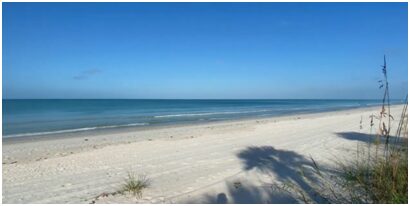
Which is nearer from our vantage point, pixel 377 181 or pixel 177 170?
pixel 377 181

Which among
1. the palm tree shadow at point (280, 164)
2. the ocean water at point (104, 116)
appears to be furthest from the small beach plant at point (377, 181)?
the ocean water at point (104, 116)

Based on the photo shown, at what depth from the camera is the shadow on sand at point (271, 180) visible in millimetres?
4742

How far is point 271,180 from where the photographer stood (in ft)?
18.3

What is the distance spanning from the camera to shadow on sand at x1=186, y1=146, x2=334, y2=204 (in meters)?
4.74

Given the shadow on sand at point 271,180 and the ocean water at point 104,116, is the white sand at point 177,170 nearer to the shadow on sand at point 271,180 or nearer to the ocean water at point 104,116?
the shadow on sand at point 271,180

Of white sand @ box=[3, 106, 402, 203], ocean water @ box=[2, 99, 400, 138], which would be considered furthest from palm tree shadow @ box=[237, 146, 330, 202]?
ocean water @ box=[2, 99, 400, 138]

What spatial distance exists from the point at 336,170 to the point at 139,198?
130 inches

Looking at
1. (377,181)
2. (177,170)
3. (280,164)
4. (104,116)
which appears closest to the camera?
(377,181)

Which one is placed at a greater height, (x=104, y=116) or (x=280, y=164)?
(x=280, y=164)

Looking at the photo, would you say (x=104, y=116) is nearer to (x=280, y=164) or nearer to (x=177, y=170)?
(x=177, y=170)

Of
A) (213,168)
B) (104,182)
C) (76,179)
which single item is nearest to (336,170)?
(213,168)

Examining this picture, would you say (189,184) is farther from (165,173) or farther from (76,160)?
(76,160)

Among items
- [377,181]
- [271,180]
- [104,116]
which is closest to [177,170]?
[271,180]

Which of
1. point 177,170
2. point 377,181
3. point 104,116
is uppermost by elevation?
point 377,181
